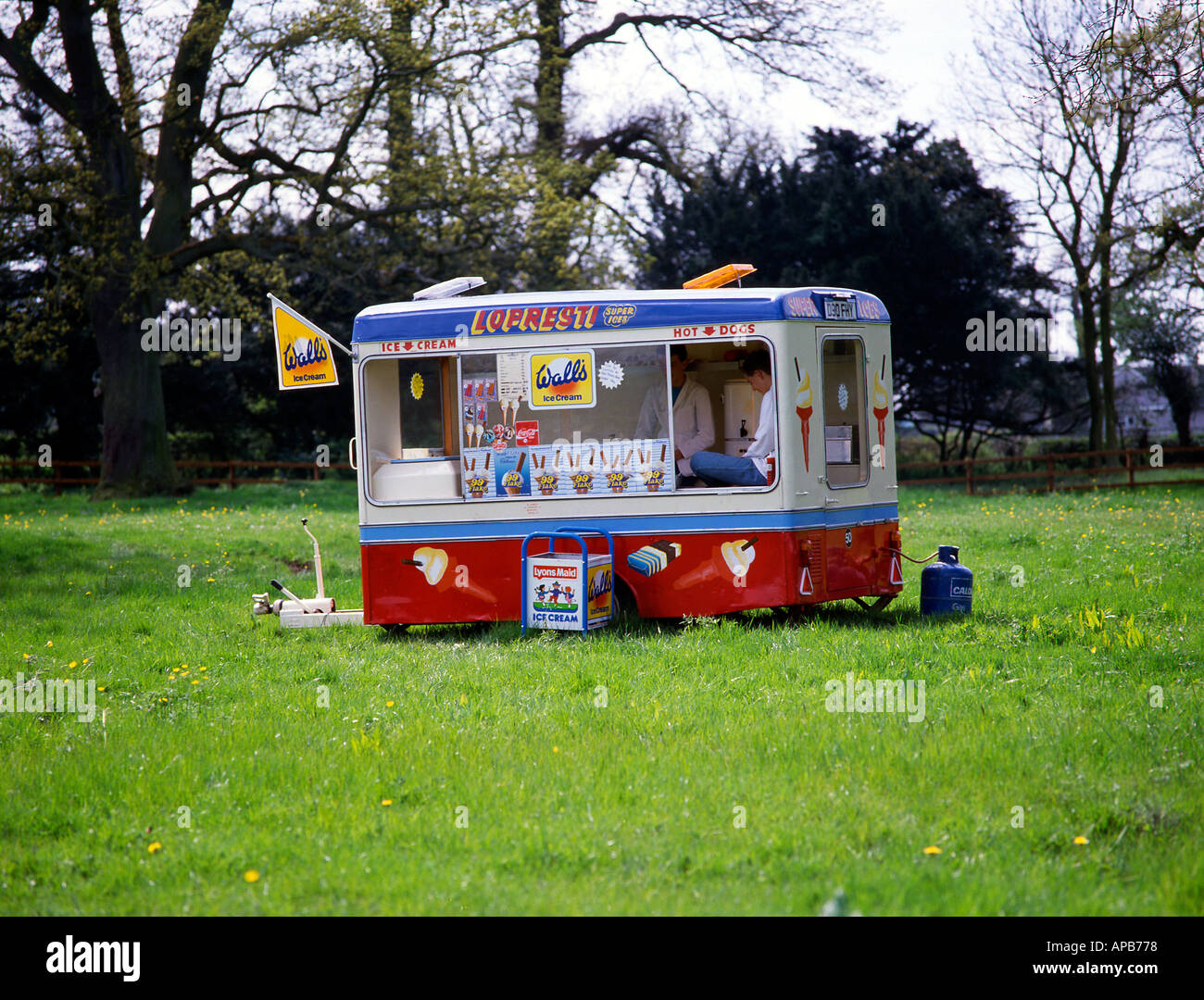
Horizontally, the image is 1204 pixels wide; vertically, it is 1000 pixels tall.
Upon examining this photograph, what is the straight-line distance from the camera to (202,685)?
7910 mm

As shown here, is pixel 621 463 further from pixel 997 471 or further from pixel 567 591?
pixel 997 471

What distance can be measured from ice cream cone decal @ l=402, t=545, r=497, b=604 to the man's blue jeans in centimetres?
213

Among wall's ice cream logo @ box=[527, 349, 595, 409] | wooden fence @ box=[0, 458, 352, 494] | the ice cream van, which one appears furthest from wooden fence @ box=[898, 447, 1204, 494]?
wall's ice cream logo @ box=[527, 349, 595, 409]

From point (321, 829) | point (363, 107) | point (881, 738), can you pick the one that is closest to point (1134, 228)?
point (363, 107)

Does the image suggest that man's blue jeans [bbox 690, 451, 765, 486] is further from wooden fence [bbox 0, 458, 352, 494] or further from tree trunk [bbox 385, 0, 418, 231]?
wooden fence [bbox 0, 458, 352, 494]

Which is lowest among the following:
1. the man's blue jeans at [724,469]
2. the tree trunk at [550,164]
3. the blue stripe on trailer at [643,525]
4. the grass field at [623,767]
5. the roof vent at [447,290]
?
the grass field at [623,767]

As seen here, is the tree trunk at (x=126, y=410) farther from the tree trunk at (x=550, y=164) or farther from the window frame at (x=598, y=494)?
the window frame at (x=598, y=494)

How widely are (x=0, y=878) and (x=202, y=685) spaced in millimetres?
3283

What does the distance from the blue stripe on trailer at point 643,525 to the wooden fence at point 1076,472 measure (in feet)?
55.6

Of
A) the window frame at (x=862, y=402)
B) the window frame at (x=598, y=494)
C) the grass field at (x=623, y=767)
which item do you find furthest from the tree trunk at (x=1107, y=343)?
the window frame at (x=598, y=494)

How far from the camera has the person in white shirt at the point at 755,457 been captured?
30.5ft

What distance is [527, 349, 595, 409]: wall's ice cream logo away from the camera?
9555 millimetres
